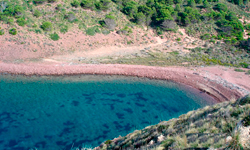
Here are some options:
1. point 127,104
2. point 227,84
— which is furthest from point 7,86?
point 227,84

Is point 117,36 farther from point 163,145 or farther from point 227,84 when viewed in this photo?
point 163,145

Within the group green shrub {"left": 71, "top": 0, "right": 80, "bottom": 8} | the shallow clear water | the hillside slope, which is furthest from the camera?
green shrub {"left": 71, "top": 0, "right": 80, "bottom": 8}

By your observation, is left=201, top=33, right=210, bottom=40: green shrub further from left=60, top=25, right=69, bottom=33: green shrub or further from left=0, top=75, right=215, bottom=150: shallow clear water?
left=60, top=25, right=69, bottom=33: green shrub

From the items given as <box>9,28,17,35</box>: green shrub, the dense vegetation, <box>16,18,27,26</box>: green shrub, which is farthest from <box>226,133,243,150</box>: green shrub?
<box>16,18,27,26</box>: green shrub

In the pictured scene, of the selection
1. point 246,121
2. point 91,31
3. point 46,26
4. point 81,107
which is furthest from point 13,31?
point 246,121

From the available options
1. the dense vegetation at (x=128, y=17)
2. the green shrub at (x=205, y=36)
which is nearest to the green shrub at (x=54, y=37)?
the dense vegetation at (x=128, y=17)
